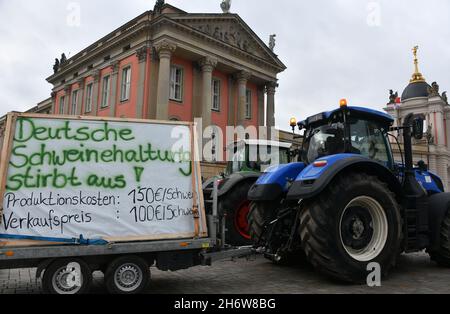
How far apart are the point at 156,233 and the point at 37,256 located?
1330 millimetres

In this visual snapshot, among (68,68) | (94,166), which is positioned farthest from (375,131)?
(68,68)

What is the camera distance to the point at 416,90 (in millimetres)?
62188

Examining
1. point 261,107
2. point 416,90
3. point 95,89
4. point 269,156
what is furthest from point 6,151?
point 416,90

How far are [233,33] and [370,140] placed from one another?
28061 mm

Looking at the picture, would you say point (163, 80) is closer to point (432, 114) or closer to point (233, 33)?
point (233, 33)

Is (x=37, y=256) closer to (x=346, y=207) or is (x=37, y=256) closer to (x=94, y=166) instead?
(x=94, y=166)

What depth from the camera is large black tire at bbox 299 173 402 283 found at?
4938 mm

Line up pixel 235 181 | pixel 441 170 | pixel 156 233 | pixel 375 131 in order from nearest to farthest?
pixel 156 233 < pixel 375 131 < pixel 235 181 < pixel 441 170

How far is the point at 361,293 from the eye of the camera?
184 inches

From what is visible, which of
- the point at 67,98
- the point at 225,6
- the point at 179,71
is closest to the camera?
the point at 179,71

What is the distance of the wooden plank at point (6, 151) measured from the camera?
165 inches

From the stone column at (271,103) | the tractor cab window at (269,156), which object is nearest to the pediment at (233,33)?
the stone column at (271,103)

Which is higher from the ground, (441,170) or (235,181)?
(441,170)

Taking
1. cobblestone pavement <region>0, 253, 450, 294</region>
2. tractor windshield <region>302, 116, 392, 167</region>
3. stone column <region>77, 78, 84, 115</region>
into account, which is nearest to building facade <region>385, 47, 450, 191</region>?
stone column <region>77, 78, 84, 115</region>
